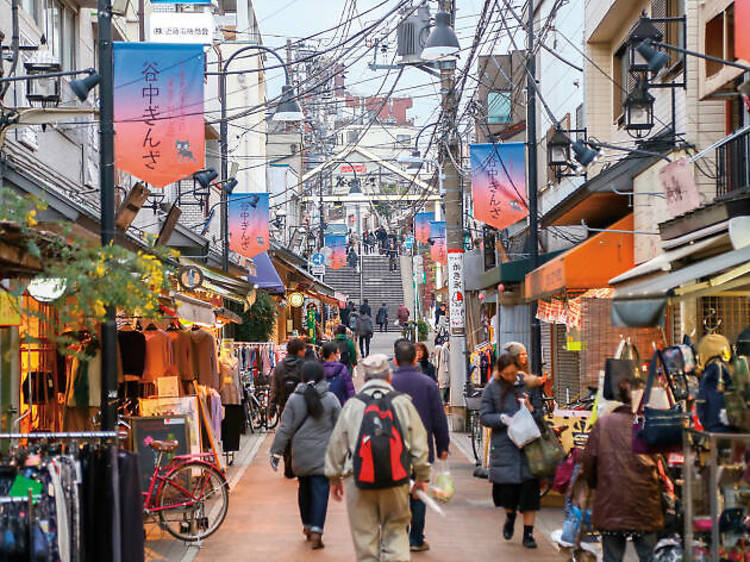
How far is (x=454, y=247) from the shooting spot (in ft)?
76.7

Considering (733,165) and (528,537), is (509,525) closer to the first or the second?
(528,537)

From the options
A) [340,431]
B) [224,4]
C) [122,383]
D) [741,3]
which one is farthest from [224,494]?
[224,4]

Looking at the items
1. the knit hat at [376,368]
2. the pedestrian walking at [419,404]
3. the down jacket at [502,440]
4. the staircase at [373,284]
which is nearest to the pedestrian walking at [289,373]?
the pedestrian walking at [419,404]

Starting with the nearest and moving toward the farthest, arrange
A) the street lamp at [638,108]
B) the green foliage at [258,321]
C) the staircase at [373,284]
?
the street lamp at [638,108]
the green foliage at [258,321]
the staircase at [373,284]

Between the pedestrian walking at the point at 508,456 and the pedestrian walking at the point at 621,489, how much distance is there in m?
2.68

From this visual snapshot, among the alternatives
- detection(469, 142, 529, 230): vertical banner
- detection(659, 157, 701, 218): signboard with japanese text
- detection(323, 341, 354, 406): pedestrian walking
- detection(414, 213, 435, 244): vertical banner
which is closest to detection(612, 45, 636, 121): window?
detection(469, 142, 529, 230): vertical banner

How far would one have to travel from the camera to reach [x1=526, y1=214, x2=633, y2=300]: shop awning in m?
17.5

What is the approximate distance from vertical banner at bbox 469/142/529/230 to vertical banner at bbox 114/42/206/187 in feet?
25.3

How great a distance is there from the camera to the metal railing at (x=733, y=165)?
1377 centimetres

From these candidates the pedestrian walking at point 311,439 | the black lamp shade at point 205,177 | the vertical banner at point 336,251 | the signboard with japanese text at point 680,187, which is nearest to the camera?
the pedestrian walking at point 311,439

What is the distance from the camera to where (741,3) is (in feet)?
35.0

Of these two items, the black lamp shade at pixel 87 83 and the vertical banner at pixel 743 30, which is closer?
the vertical banner at pixel 743 30

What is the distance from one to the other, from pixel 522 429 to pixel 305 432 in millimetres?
2244

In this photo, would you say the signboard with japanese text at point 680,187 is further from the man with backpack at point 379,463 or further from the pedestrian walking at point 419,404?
the man with backpack at point 379,463
